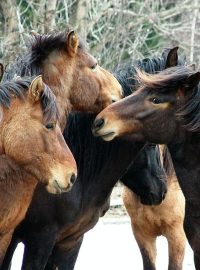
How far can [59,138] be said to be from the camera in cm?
678

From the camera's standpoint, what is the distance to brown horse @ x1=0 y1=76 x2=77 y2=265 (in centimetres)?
666

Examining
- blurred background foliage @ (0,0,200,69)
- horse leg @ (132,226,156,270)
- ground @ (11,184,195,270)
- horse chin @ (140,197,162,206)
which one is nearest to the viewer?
horse chin @ (140,197,162,206)

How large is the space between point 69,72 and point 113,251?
185 inches

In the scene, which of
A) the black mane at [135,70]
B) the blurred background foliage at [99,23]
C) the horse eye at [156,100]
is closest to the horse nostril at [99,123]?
the horse eye at [156,100]

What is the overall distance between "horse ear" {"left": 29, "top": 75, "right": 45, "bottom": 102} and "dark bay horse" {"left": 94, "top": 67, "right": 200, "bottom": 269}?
60cm

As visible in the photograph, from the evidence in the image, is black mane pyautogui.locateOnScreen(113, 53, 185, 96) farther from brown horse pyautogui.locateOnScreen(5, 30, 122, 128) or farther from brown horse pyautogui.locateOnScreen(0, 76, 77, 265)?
brown horse pyautogui.locateOnScreen(0, 76, 77, 265)

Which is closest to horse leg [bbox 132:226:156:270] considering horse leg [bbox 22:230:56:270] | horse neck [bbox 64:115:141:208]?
horse neck [bbox 64:115:141:208]

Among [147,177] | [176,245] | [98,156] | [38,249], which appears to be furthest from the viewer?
[176,245]

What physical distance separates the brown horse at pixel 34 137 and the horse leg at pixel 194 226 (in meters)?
1.07

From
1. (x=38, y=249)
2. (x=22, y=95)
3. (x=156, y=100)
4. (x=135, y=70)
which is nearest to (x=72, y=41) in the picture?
(x=135, y=70)

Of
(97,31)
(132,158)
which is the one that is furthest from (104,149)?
(97,31)

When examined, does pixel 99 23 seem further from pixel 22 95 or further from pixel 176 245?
pixel 22 95

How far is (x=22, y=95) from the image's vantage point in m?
6.83

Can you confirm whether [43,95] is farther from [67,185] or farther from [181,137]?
[181,137]
